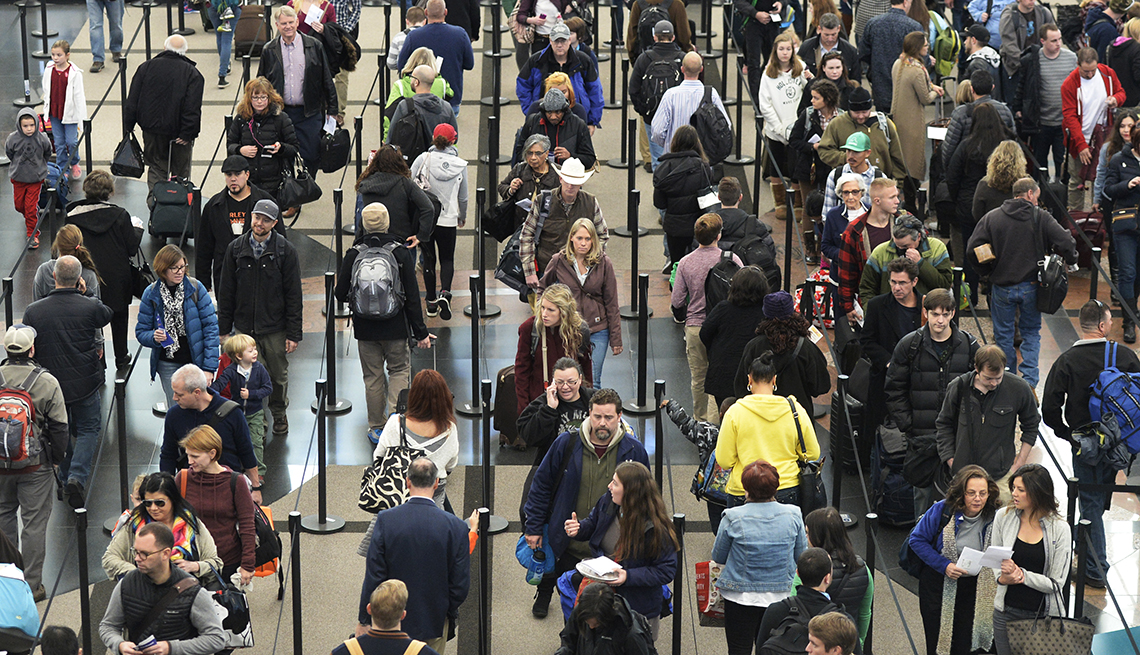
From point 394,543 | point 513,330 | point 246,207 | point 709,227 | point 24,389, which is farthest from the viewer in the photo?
point 513,330

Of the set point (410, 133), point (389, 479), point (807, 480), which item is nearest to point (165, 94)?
point (410, 133)

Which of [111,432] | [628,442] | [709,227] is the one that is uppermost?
[709,227]

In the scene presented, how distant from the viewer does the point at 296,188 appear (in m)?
13.6

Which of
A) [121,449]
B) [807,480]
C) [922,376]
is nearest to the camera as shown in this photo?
[807,480]

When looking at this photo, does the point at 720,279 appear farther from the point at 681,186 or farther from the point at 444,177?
the point at 444,177

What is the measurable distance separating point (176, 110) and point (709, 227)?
5.71m

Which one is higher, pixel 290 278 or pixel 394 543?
pixel 290 278

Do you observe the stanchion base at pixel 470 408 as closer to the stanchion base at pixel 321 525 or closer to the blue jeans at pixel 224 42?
the stanchion base at pixel 321 525

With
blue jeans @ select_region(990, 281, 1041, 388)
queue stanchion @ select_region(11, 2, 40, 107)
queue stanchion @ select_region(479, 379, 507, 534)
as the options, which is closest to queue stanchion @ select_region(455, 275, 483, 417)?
queue stanchion @ select_region(479, 379, 507, 534)

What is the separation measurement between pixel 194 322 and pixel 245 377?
658 millimetres

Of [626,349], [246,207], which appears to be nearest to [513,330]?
[626,349]

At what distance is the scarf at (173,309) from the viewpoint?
1092 centimetres

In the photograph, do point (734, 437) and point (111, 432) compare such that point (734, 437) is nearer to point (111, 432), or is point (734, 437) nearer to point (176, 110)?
point (111, 432)

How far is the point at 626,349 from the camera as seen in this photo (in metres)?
12.8
